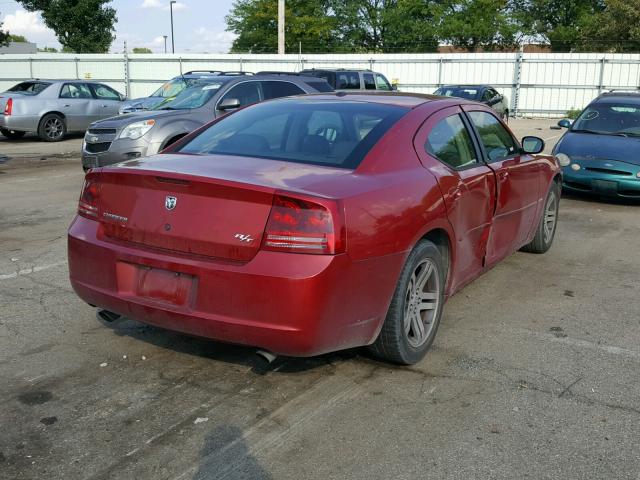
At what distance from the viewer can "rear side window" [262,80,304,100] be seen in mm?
11602

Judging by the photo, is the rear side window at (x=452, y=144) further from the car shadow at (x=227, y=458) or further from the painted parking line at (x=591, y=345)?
the car shadow at (x=227, y=458)

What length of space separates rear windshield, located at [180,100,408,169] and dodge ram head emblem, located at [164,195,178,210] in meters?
0.72

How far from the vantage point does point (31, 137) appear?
19609 mm

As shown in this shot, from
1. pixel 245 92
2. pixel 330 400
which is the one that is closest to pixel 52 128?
pixel 245 92

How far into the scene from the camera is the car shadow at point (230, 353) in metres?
3.96

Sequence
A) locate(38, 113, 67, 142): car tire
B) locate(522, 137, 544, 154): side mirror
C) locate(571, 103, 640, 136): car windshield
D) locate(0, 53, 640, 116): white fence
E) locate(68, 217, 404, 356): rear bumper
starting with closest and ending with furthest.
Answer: locate(68, 217, 404, 356): rear bumper → locate(522, 137, 544, 154): side mirror → locate(571, 103, 640, 136): car windshield → locate(38, 113, 67, 142): car tire → locate(0, 53, 640, 116): white fence

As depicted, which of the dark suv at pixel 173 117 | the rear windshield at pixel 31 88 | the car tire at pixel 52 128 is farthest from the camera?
the rear windshield at pixel 31 88

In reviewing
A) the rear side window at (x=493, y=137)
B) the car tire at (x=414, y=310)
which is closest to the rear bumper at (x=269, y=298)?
the car tire at (x=414, y=310)

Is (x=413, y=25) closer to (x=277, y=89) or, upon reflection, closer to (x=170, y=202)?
(x=277, y=89)

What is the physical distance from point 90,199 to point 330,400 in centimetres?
175

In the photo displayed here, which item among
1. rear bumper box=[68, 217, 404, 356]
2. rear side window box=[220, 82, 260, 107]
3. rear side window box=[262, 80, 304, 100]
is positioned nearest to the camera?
rear bumper box=[68, 217, 404, 356]

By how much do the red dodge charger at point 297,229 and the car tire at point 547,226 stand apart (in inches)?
80.6

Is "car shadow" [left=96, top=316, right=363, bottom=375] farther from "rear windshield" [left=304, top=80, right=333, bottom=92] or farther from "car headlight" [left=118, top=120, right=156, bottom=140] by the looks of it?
"rear windshield" [left=304, top=80, right=333, bottom=92]

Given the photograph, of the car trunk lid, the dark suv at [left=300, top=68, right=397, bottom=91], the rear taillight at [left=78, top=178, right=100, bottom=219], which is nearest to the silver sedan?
the dark suv at [left=300, top=68, right=397, bottom=91]
